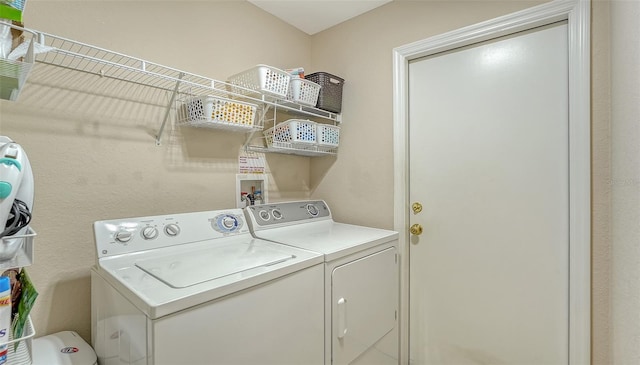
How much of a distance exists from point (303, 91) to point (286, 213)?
81 centimetres

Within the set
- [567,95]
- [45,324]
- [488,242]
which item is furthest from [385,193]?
[45,324]

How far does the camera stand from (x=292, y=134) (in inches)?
75.8

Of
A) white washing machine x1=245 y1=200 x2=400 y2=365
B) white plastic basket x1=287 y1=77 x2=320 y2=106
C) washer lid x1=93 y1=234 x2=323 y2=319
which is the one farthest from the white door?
washer lid x1=93 y1=234 x2=323 y2=319

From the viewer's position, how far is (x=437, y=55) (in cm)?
191

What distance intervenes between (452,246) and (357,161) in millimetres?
851

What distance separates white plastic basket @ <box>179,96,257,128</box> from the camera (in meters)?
1.56

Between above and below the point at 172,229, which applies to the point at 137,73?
above

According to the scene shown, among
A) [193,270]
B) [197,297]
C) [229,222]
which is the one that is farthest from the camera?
[229,222]

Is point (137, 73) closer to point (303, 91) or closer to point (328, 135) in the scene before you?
point (303, 91)

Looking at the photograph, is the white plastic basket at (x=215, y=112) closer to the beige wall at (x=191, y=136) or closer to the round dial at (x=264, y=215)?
the beige wall at (x=191, y=136)

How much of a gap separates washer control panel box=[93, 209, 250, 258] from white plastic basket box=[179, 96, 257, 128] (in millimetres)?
491

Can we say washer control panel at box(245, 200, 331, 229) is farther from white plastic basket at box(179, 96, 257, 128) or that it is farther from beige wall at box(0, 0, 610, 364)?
white plastic basket at box(179, 96, 257, 128)

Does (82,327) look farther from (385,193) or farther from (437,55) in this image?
(437,55)

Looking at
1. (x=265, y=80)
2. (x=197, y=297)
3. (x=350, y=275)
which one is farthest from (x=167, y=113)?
(x=350, y=275)
